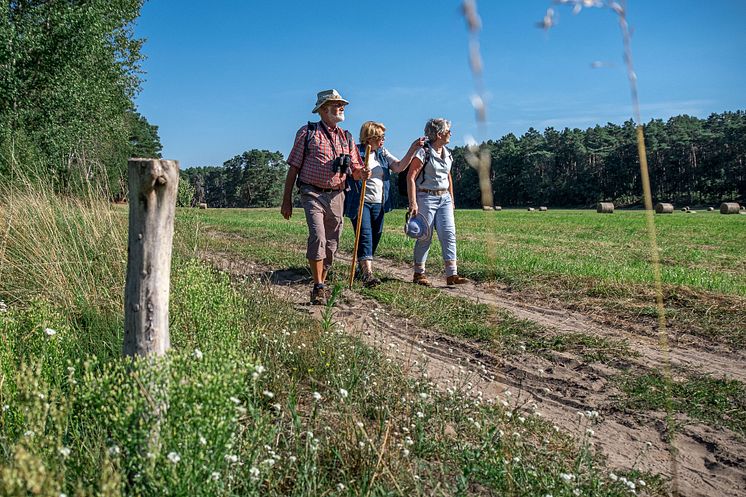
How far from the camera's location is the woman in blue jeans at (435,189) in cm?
823

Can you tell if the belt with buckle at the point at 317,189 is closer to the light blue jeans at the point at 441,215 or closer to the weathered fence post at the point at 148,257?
the light blue jeans at the point at 441,215

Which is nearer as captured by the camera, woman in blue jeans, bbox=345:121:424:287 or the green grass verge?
the green grass verge

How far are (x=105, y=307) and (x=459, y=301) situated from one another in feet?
12.4

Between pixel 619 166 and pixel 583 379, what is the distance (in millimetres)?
78695

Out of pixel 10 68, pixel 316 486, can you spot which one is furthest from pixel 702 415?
pixel 10 68

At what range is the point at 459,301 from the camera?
7320 millimetres

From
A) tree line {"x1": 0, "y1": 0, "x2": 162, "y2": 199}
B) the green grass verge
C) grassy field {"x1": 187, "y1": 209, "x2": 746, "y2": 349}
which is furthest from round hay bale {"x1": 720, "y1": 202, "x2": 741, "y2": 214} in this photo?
the green grass verge

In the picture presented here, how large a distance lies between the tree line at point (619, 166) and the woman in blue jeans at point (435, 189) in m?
53.5

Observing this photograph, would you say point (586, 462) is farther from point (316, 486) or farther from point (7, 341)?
point (7, 341)

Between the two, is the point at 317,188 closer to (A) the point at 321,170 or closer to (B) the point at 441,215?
(A) the point at 321,170

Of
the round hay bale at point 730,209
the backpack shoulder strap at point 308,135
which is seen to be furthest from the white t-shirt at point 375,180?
the round hay bale at point 730,209

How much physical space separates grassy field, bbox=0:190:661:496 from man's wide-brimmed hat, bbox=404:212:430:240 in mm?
2809

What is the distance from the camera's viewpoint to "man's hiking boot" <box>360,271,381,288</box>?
8234 millimetres

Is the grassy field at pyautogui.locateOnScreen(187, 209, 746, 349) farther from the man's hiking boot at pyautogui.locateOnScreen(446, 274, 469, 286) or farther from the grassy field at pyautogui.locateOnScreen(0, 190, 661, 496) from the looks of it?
the grassy field at pyautogui.locateOnScreen(0, 190, 661, 496)
